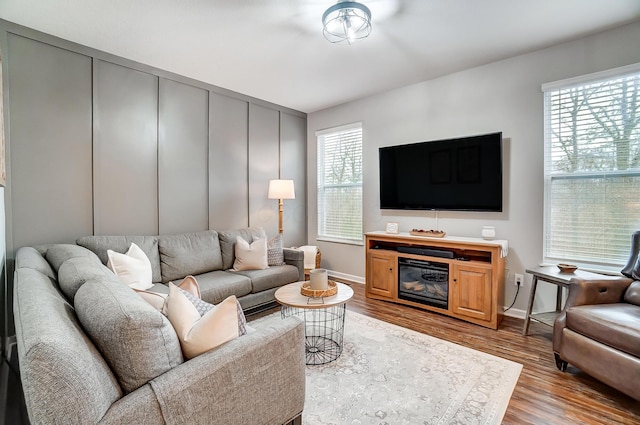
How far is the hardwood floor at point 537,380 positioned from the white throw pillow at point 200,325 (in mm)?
1639

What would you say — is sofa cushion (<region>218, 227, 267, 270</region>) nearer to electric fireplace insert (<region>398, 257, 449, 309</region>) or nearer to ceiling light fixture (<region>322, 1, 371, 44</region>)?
electric fireplace insert (<region>398, 257, 449, 309</region>)

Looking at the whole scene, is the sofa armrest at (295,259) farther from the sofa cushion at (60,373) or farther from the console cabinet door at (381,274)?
the sofa cushion at (60,373)

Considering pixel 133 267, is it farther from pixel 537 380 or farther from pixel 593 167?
pixel 593 167

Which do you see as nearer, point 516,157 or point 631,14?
point 631,14

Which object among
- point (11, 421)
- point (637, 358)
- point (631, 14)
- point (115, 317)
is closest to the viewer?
point (115, 317)

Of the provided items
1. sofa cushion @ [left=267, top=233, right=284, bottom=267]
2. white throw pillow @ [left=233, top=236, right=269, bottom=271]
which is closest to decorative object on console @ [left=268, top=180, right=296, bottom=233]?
sofa cushion @ [left=267, top=233, right=284, bottom=267]

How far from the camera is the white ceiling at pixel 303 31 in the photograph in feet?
7.50

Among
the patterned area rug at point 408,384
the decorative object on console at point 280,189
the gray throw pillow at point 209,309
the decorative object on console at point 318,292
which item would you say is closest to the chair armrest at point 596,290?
the patterned area rug at point 408,384

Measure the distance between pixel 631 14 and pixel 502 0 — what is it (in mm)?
1178

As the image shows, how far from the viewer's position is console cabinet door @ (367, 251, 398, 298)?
362 cm

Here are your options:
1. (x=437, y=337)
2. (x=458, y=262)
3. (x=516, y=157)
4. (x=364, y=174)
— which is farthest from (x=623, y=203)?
(x=364, y=174)

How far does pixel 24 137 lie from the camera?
8.45 feet

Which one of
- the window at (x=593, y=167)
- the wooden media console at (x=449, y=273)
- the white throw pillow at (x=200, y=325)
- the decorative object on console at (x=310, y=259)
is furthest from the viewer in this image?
the decorative object on console at (x=310, y=259)

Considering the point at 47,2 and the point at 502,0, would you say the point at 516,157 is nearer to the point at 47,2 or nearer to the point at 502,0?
the point at 502,0
